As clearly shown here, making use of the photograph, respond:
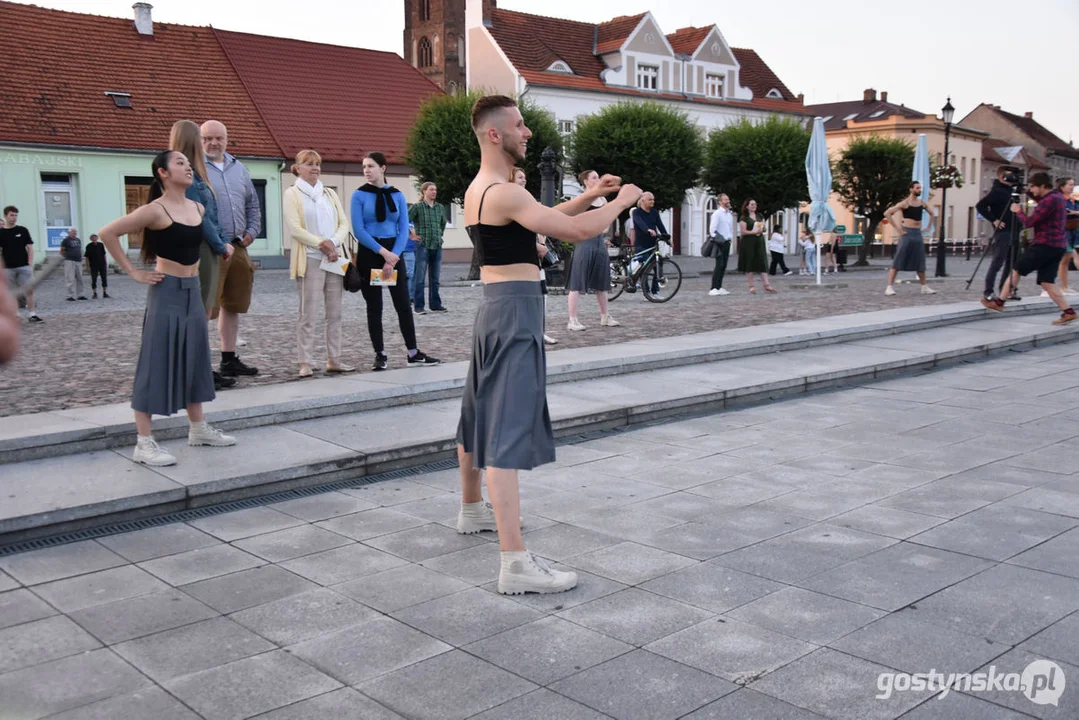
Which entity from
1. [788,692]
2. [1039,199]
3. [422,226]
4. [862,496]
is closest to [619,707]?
[788,692]

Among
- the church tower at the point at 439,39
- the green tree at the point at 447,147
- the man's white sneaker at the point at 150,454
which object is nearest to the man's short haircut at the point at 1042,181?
the man's white sneaker at the point at 150,454

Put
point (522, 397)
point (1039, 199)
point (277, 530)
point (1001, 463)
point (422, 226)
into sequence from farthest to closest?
point (422, 226) < point (1039, 199) < point (1001, 463) < point (277, 530) < point (522, 397)

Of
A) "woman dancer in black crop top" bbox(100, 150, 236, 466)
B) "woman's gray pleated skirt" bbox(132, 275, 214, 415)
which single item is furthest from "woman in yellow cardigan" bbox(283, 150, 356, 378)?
"woman's gray pleated skirt" bbox(132, 275, 214, 415)

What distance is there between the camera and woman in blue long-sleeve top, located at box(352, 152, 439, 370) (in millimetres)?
8680

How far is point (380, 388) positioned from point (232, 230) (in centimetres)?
193

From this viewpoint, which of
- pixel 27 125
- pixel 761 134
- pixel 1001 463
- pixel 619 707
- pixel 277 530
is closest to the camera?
pixel 619 707

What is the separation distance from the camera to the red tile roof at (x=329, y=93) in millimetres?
38188

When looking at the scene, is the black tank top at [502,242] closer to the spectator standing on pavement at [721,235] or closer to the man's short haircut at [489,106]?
the man's short haircut at [489,106]

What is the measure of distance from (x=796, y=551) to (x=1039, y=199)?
10020 millimetres

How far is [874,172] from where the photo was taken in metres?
39.3

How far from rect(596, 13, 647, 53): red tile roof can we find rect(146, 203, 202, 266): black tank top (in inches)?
1848

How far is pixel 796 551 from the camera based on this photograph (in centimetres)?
446

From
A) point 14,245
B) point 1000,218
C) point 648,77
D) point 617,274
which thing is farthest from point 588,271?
point 648,77

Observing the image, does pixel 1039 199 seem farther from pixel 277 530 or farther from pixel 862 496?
pixel 277 530
